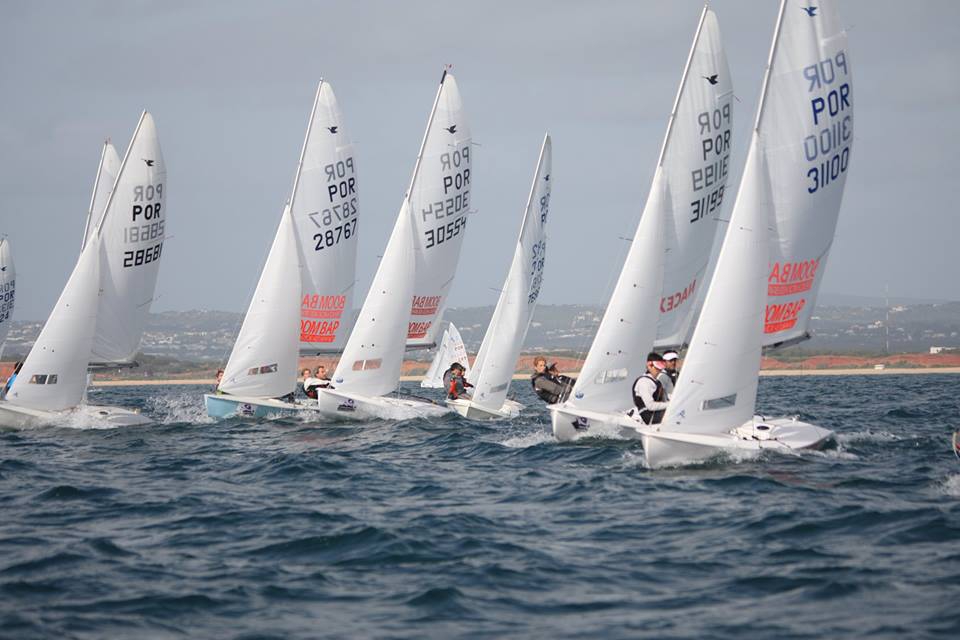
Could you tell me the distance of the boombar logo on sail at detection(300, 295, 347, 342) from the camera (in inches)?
1040

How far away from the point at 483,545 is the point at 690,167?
11.9 m

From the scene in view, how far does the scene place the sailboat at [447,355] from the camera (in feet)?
149

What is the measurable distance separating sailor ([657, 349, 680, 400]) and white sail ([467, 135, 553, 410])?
638 cm

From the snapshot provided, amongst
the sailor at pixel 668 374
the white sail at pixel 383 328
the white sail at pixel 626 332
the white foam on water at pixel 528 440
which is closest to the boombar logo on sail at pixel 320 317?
the white sail at pixel 383 328

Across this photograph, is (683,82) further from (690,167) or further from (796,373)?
(796,373)

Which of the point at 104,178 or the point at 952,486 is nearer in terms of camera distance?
the point at 952,486

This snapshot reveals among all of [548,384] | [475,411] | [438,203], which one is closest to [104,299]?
[438,203]

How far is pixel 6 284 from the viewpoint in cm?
2948

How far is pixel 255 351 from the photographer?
23.3m

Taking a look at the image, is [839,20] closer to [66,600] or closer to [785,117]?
[785,117]

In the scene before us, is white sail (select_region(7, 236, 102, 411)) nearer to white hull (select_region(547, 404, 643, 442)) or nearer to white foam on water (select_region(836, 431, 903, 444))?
white hull (select_region(547, 404, 643, 442))

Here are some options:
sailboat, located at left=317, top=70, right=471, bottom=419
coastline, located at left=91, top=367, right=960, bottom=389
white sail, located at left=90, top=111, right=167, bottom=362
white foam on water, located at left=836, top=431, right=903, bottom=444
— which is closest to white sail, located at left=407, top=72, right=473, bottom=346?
sailboat, located at left=317, top=70, right=471, bottom=419

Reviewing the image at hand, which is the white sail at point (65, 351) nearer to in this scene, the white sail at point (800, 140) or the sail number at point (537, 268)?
the sail number at point (537, 268)

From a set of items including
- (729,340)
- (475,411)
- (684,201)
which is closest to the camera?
(729,340)
